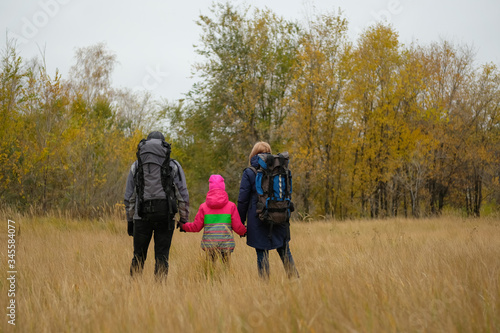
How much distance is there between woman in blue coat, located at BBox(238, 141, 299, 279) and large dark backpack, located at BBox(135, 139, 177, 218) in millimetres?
867

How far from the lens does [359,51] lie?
2220cm

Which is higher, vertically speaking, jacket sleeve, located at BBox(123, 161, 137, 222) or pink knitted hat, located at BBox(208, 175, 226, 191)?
pink knitted hat, located at BBox(208, 175, 226, 191)

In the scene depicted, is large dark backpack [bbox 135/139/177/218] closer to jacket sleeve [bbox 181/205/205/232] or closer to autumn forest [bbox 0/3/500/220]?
jacket sleeve [bbox 181/205/205/232]

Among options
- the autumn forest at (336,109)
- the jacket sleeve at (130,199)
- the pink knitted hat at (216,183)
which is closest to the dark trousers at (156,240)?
the jacket sleeve at (130,199)

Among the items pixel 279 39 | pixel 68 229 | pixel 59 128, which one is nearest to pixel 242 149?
pixel 279 39

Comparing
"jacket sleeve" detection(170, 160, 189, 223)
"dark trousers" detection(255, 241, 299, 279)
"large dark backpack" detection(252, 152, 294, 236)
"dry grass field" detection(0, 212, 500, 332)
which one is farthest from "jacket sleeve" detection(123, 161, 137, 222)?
"dark trousers" detection(255, 241, 299, 279)

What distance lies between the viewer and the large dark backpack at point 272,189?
15.4ft

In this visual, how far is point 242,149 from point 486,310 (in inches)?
835

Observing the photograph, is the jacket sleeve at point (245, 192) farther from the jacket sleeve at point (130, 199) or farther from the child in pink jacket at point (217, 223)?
the jacket sleeve at point (130, 199)

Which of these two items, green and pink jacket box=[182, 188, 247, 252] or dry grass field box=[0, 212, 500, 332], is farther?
green and pink jacket box=[182, 188, 247, 252]

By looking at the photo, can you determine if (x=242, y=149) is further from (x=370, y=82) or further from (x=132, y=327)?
(x=132, y=327)

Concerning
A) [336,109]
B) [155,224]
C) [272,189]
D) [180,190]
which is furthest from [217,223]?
[336,109]

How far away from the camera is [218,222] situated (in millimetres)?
5059

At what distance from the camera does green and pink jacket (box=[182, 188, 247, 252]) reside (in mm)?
5023
